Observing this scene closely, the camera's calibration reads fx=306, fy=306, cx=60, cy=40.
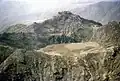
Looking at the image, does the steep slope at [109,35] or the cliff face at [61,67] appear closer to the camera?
the cliff face at [61,67]

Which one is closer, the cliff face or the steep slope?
the cliff face

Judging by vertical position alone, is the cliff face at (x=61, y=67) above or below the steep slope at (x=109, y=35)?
below

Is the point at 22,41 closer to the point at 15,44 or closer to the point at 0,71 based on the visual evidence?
the point at 15,44

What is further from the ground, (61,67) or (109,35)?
(109,35)

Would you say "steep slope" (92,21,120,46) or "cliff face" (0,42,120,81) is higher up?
"steep slope" (92,21,120,46)

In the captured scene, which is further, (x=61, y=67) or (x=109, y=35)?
(x=109, y=35)

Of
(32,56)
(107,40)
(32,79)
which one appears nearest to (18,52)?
(32,56)

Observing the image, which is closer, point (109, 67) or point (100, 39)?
point (109, 67)

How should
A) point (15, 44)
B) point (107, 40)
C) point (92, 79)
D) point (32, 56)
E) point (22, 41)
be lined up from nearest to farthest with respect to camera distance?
point (92, 79) → point (32, 56) → point (107, 40) → point (15, 44) → point (22, 41)
